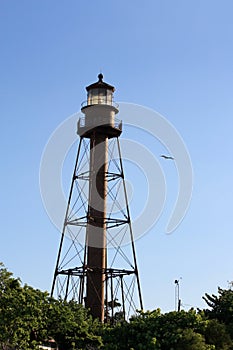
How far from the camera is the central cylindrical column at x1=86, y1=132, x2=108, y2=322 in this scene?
4988cm

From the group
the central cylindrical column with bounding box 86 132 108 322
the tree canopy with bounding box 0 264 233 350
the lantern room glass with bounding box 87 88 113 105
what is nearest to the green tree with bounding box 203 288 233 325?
the tree canopy with bounding box 0 264 233 350

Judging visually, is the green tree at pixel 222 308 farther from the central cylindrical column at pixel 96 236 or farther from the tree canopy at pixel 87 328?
the central cylindrical column at pixel 96 236

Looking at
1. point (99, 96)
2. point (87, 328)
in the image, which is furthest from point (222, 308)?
point (99, 96)

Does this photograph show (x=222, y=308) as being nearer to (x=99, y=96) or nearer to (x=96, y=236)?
(x=96, y=236)

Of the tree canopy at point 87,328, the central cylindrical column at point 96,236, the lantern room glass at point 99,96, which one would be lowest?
the tree canopy at point 87,328

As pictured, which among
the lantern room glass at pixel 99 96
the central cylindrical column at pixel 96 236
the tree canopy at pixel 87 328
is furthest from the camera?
the lantern room glass at pixel 99 96

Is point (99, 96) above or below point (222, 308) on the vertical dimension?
above

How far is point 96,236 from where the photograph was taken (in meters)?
50.5

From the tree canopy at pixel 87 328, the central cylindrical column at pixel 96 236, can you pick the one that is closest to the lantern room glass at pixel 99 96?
the central cylindrical column at pixel 96 236

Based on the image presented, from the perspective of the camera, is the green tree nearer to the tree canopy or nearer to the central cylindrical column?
the tree canopy

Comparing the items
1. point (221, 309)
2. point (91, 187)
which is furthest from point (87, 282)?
point (221, 309)

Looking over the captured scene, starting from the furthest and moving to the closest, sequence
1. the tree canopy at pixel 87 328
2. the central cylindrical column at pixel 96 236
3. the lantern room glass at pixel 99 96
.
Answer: the lantern room glass at pixel 99 96 < the central cylindrical column at pixel 96 236 < the tree canopy at pixel 87 328

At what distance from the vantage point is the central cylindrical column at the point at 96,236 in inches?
1964

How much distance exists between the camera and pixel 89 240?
165 feet
